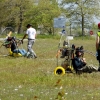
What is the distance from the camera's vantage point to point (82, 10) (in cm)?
7350

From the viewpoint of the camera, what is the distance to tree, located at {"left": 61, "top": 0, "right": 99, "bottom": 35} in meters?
74.1

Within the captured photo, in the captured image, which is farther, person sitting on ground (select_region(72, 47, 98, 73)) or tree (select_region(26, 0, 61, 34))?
tree (select_region(26, 0, 61, 34))

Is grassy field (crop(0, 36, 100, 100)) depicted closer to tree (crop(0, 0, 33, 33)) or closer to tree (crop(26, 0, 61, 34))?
tree (crop(0, 0, 33, 33))

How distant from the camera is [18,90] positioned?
940cm

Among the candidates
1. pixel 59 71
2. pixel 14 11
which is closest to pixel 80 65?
pixel 59 71

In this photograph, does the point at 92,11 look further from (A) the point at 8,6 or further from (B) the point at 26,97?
(B) the point at 26,97

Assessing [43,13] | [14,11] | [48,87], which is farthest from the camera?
[43,13]

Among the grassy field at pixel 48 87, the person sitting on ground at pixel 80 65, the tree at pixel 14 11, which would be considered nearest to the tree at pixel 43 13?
the tree at pixel 14 11

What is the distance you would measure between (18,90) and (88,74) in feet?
12.4

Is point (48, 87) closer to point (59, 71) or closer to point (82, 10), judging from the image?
point (59, 71)

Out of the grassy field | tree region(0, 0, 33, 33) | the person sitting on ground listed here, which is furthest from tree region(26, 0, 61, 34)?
the person sitting on ground

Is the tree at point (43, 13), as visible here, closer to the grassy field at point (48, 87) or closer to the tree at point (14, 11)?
the tree at point (14, 11)

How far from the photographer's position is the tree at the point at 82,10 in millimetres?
74062

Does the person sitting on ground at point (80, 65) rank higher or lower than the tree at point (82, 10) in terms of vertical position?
lower
